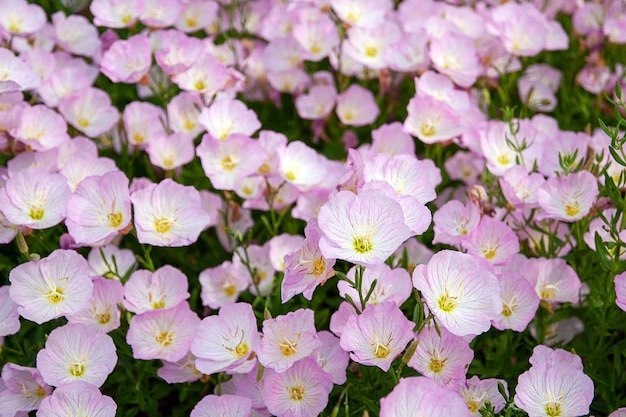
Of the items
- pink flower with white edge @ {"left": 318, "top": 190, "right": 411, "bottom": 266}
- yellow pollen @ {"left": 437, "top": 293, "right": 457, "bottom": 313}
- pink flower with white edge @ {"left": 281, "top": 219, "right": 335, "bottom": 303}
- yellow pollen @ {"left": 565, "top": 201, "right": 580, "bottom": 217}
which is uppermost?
pink flower with white edge @ {"left": 318, "top": 190, "right": 411, "bottom": 266}

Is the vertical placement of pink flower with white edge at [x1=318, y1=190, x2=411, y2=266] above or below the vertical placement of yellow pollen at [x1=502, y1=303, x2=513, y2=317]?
above

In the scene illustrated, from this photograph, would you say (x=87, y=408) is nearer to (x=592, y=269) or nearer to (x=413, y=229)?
(x=413, y=229)

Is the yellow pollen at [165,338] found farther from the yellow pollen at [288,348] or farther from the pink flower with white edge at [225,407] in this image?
the yellow pollen at [288,348]

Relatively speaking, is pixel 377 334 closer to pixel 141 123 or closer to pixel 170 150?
pixel 170 150

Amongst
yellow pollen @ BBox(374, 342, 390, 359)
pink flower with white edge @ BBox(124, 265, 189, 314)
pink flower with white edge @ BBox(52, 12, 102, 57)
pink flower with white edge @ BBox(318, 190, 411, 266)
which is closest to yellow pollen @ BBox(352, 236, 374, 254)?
pink flower with white edge @ BBox(318, 190, 411, 266)

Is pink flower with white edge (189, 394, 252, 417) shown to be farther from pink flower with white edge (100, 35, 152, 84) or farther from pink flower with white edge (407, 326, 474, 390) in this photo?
pink flower with white edge (100, 35, 152, 84)

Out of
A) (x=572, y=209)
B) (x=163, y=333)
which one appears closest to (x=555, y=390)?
(x=572, y=209)

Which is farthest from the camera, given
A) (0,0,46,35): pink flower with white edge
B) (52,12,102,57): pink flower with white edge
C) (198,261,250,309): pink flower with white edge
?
(52,12,102,57): pink flower with white edge
